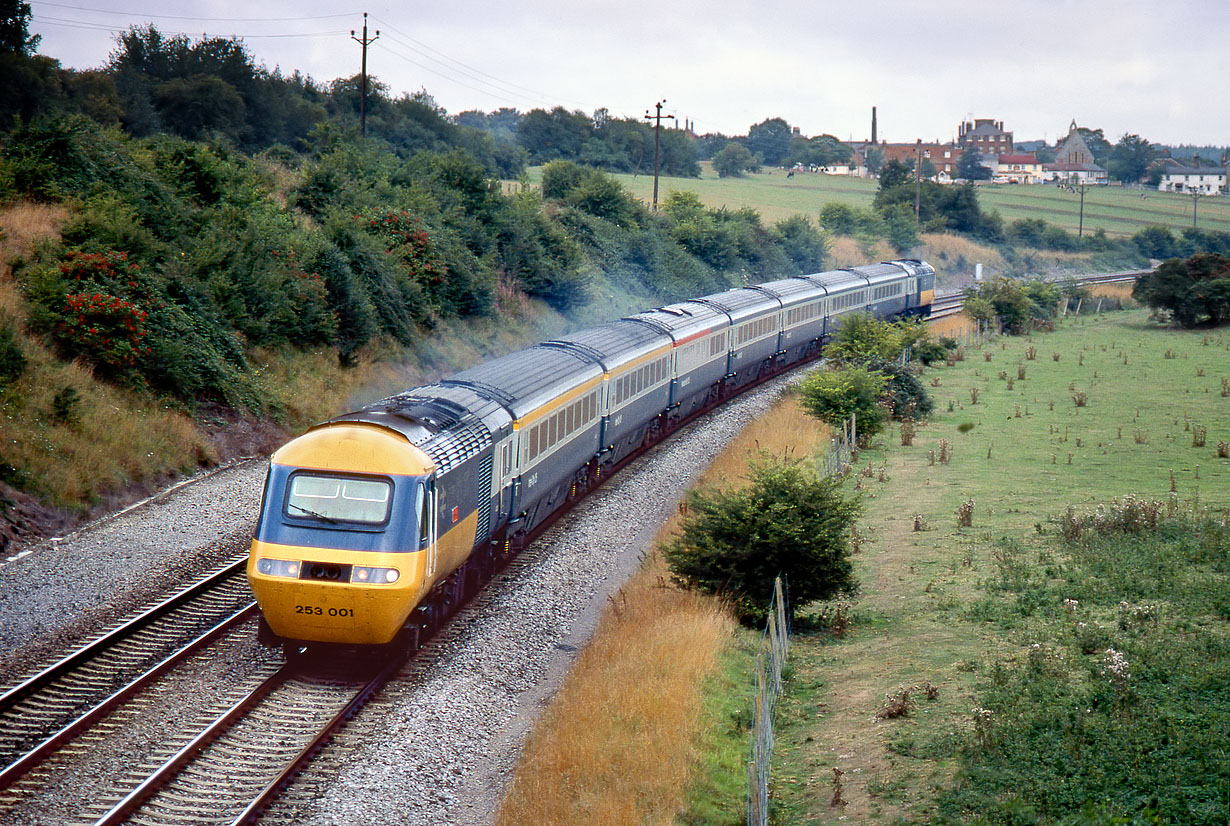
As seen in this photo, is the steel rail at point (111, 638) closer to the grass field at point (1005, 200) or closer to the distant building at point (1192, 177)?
the grass field at point (1005, 200)

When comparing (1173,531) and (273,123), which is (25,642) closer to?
(1173,531)

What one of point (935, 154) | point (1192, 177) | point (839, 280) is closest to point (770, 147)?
point (935, 154)

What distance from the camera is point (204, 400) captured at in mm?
27344

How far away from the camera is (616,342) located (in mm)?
27375

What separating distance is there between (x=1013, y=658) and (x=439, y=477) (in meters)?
7.51

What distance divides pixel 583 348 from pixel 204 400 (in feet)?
31.3

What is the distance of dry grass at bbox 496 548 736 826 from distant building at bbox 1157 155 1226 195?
637 feet

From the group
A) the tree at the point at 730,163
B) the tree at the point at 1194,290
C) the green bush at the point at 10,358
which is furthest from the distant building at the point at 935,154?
the green bush at the point at 10,358

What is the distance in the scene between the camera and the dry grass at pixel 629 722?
10852 mm

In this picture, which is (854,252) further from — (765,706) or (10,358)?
(765,706)

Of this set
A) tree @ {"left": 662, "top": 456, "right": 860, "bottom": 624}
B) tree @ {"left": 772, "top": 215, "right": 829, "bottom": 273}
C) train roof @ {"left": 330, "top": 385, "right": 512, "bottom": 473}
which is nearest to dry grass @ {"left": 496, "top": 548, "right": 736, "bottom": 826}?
tree @ {"left": 662, "top": 456, "right": 860, "bottom": 624}

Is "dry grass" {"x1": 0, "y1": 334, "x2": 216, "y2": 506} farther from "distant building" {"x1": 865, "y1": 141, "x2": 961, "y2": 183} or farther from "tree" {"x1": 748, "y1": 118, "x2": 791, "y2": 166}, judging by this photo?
"tree" {"x1": 748, "y1": 118, "x2": 791, "y2": 166}

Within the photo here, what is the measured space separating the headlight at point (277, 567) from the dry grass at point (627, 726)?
346 cm

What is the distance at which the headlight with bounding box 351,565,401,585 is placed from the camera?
13.3 m
